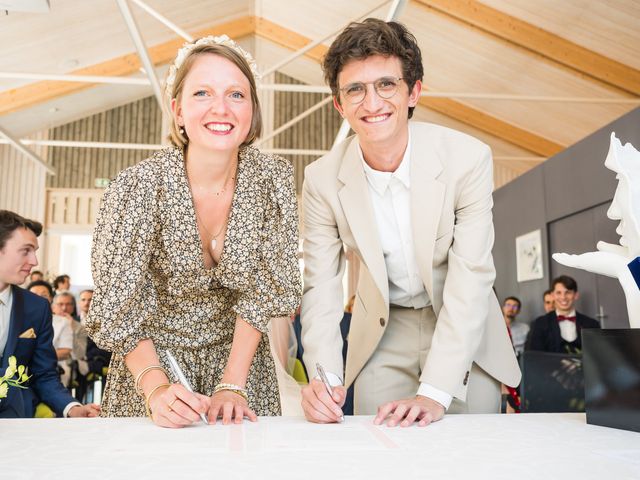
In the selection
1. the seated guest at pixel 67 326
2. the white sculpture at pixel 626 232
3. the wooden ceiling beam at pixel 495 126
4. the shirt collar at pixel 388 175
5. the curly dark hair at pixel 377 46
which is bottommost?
the seated guest at pixel 67 326

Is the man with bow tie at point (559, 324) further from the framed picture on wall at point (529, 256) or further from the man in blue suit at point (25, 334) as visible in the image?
the man in blue suit at point (25, 334)

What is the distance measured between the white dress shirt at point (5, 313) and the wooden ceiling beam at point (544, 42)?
650 centimetres

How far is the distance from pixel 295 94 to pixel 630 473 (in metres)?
13.2

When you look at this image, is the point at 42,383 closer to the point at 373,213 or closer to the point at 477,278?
the point at 373,213

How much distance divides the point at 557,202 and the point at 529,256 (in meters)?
1.18

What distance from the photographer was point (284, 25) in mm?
11023

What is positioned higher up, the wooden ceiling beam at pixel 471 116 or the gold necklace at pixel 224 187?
the wooden ceiling beam at pixel 471 116

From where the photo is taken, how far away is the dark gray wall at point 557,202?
6.16m

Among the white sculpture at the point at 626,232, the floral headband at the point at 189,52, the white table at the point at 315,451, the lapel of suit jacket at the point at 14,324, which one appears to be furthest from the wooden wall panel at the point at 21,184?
the white sculpture at the point at 626,232

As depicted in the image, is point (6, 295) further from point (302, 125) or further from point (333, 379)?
point (302, 125)

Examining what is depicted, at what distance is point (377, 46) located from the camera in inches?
64.0

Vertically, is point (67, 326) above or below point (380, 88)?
below

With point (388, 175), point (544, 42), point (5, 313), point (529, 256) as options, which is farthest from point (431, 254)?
point (529, 256)

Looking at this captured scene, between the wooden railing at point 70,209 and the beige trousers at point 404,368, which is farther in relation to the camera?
the wooden railing at point 70,209
